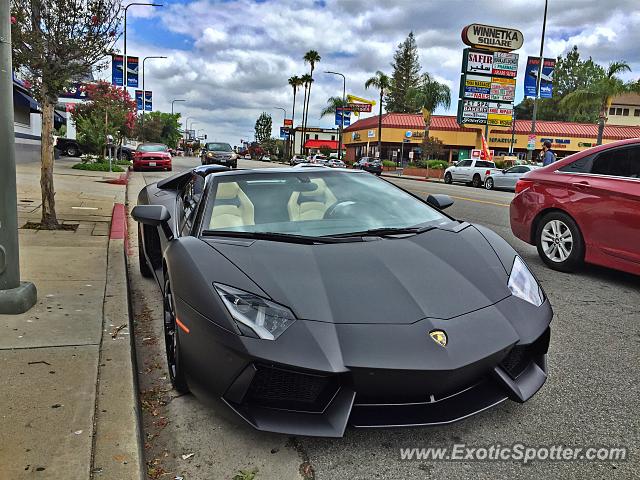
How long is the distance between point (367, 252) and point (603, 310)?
9.52 feet

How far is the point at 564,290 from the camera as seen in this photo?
17.3ft

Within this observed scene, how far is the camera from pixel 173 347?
3.06 m

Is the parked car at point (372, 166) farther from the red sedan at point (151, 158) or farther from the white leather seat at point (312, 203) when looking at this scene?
the white leather seat at point (312, 203)

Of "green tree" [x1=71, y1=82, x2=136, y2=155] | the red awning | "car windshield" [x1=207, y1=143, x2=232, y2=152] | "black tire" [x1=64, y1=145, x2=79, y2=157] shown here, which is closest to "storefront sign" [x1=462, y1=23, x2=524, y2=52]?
"car windshield" [x1=207, y1=143, x2=232, y2=152]

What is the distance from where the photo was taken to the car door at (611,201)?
5145 millimetres

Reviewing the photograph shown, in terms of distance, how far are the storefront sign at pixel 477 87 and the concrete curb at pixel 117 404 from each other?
37.3 meters

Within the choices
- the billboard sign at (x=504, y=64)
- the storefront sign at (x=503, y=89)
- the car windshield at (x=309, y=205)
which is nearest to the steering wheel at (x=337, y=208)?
the car windshield at (x=309, y=205)

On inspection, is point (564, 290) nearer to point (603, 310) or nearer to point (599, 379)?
point (603, 310)

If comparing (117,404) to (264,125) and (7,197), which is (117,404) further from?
(264,125)

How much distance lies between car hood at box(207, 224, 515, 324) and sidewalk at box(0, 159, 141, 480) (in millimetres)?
885

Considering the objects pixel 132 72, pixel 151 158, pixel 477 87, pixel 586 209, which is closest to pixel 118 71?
pixel 132 72

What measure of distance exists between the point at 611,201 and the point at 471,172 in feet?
76.1

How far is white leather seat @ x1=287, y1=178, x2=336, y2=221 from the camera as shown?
357 centimetres

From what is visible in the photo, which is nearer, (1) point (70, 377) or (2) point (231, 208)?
(1) point (70, 377)
